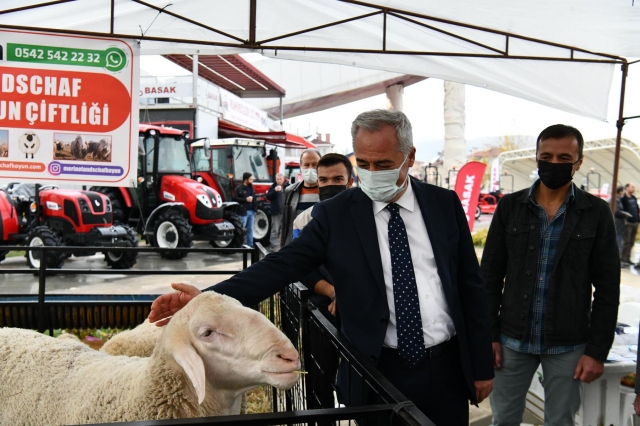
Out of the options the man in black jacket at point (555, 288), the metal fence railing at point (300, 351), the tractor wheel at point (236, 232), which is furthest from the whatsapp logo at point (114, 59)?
the tractor wheel at point (236, 232)

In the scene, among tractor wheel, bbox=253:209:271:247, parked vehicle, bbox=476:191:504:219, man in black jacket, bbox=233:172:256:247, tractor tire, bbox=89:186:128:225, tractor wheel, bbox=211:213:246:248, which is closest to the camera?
tractor tire, bbox=89:186:128:225

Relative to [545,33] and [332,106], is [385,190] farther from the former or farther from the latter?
[332,106]

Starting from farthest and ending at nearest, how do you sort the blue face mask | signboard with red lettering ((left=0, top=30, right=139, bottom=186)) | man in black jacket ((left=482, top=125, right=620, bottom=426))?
1. signboard with red lettering ((left=0, top=30, right=139, bottom=186))
2. man in black jacket ((left=482, top=125, right=620, bottom=426))
3. the blue face mask

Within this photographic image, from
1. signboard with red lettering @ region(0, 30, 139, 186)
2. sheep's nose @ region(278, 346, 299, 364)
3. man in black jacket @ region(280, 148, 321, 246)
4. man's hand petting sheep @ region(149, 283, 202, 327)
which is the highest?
signboard with red lettering @ region(0, 30, 139, 186)

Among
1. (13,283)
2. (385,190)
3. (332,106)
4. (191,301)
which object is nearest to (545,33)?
(385,190)

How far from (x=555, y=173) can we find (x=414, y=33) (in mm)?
1875

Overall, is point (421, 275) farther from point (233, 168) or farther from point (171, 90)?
point (171, 90)

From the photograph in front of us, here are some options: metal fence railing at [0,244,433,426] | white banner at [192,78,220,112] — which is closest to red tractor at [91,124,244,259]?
white banner at [192,78,220,112]

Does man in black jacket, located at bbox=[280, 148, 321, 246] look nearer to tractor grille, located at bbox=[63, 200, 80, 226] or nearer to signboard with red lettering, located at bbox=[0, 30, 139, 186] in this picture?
signboard with red lettering, located at bbox=[0, 30, 139, 186]

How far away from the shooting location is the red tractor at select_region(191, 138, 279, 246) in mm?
15262

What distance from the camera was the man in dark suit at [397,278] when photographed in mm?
1891

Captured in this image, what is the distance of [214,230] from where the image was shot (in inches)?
469

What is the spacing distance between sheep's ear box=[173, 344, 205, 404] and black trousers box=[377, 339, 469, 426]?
0.66 m

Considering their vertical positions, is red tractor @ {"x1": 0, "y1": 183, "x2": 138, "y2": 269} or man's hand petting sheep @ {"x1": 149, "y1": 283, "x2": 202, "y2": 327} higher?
man's hand petting sheep @ {"x1": 149, "y1": 283, "x2": 202, "y2": 327}
